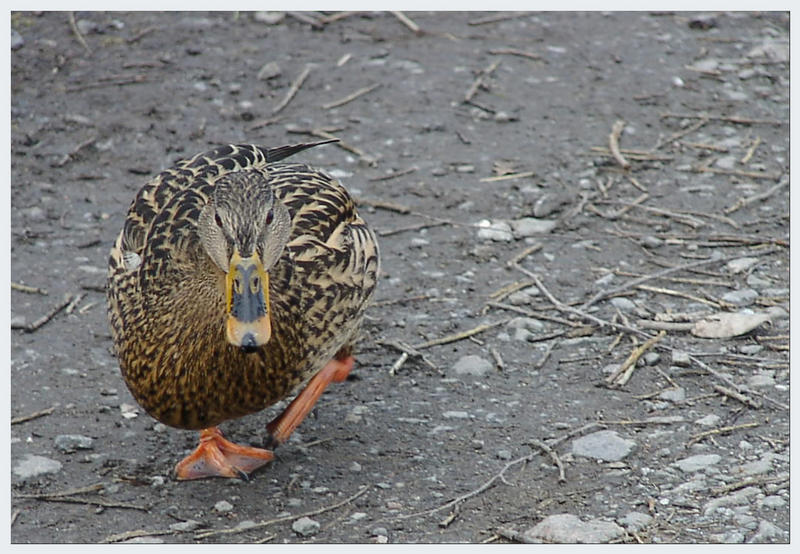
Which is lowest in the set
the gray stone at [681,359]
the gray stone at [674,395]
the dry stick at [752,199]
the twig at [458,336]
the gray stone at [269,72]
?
the twig at [458,336]

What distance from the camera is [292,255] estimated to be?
4180 mm

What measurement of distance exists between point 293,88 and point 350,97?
0.39 metres

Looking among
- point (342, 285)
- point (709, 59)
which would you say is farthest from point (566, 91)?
point (342, 285)

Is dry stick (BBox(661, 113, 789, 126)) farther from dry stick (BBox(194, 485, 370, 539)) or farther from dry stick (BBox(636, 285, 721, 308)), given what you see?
dry stick (BBox(194, 485, 370, 539))

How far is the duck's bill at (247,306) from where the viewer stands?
348 centimetres

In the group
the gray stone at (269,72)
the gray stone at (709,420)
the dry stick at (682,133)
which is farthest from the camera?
the gray stone at (269,72)

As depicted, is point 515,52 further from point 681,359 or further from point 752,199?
point 681,359

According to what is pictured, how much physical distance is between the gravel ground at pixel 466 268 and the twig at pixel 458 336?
0.02 metres

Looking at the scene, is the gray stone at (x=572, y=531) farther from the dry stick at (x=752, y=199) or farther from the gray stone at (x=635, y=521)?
the dry stick at (x=752, y=199)

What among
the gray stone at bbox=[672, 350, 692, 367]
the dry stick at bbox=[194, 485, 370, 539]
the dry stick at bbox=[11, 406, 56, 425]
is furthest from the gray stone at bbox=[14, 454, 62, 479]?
the gray stone at bbox=[672, 350, 692, 367]

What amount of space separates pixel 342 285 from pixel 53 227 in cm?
229

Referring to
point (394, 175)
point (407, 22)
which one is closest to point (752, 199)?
point (394, 175)

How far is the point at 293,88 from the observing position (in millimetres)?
7234

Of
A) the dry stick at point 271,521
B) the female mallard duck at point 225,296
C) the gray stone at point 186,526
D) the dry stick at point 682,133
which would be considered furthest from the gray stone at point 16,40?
the dry stick at point 271,521
